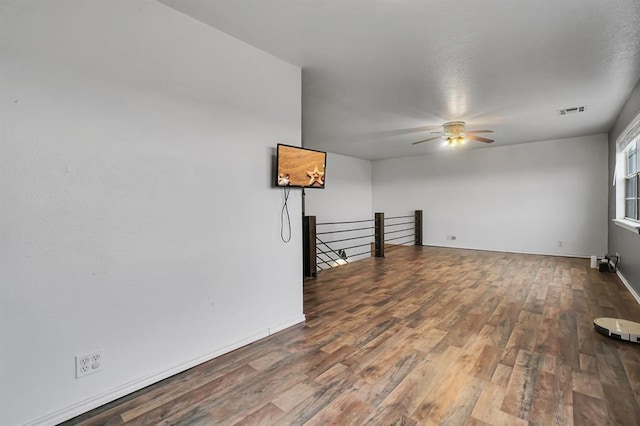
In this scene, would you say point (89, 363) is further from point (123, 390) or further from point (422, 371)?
point (422, 371)

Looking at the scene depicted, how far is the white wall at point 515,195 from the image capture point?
598 centimetres

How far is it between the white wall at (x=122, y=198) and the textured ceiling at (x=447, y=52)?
43 centimetres

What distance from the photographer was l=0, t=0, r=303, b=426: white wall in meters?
1.53

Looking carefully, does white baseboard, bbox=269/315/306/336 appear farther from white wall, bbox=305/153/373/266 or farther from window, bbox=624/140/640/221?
white wall, bbox=305/153/373/266

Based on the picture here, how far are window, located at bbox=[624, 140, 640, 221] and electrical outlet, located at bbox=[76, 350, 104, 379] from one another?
219 inches

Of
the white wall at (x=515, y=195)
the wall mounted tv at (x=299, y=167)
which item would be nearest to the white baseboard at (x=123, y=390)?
the wall mounted tv at (x=299, y=167)

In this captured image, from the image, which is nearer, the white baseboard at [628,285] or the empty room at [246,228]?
the empty room at [246,228]

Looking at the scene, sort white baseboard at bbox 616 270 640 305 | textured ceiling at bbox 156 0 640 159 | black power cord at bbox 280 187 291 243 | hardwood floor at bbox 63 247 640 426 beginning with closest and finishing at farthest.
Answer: hardwood floor at bbox 63 247 640 426, textured ceiling at bbox 156 0 640 159, black power cord at bbox 280 187 291 243, white baseboard at bbox 616 270 640 305

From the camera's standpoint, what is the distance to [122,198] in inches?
72.7

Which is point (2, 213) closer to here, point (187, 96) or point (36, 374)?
point (36, 374)

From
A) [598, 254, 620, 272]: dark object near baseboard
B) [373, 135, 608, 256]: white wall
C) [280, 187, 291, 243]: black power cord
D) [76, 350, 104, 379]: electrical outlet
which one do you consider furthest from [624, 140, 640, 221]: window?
[76, 350, 104, 379]: electrical outlet

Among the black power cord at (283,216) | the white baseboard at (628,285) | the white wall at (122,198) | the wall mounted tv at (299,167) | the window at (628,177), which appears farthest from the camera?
the window at (628,177)

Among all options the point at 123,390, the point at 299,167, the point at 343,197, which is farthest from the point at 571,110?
the point at 123,390

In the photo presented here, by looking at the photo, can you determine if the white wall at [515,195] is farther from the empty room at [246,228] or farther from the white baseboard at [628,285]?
the empty room at [246,228]
